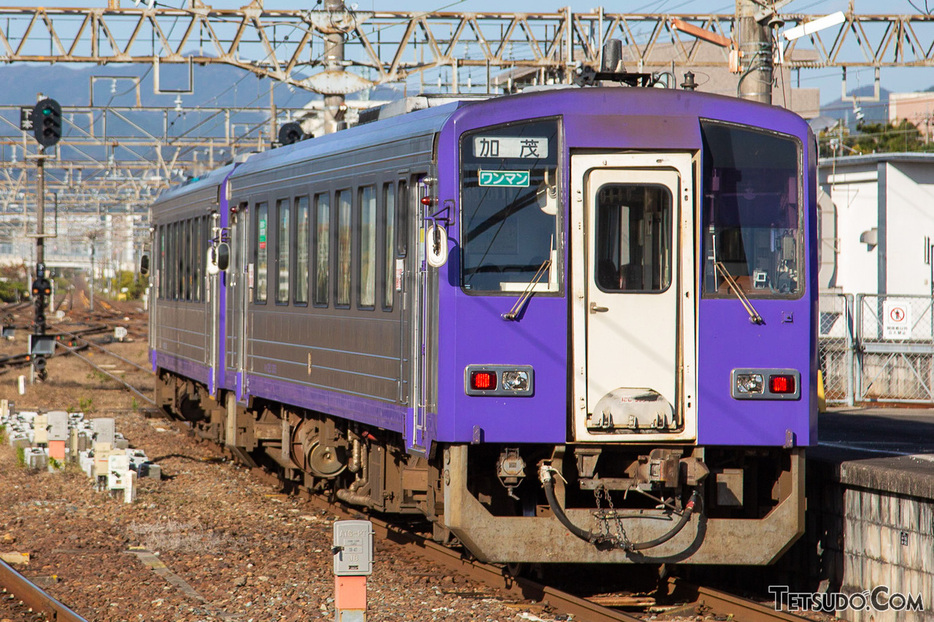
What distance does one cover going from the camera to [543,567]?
9344 millimetres

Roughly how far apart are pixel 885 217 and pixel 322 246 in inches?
657

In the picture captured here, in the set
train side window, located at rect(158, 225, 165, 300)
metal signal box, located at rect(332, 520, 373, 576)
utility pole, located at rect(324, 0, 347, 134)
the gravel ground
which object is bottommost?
the gravel ground

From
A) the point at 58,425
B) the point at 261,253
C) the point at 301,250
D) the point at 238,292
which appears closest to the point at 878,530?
the point at 301,250

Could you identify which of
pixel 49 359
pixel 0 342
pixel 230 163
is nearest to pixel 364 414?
pixel 230 163

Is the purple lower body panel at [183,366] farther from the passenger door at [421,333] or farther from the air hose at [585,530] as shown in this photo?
the air hose at [585,530]

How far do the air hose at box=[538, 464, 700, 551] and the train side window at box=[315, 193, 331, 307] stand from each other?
10.7ft

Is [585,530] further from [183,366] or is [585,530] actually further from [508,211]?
[183,366]

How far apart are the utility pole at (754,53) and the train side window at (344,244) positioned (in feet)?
17.1

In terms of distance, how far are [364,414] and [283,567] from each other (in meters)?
1.28

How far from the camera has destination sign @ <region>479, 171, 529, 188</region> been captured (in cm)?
779

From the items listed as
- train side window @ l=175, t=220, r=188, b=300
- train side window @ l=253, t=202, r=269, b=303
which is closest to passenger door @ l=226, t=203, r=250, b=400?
train side window @ l=253, t=202, r=269, b=303

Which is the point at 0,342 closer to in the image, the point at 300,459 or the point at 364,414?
the point at 300,459

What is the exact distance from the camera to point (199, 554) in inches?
389

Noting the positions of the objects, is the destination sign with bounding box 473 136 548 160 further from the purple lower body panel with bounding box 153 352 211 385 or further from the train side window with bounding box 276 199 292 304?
the purple lower body panel with bounding box 153 352 211 385
